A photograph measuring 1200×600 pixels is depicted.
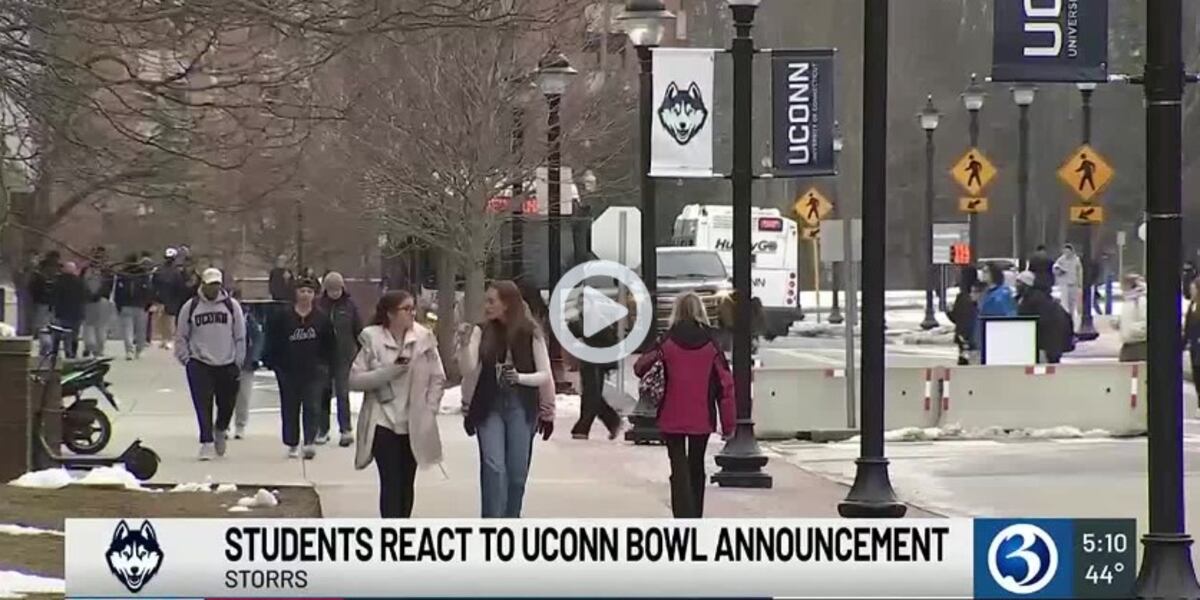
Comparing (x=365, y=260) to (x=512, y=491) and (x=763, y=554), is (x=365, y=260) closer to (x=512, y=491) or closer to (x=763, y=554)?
(x=512, y=491)

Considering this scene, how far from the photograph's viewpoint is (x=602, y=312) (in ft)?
88.3

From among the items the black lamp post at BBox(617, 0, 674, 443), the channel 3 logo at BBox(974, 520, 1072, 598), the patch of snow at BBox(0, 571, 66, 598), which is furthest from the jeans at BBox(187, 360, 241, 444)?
the channel 3 logo at BBox(974, 520, 1072, 598)

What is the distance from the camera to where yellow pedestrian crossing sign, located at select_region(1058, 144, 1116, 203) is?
30984mm

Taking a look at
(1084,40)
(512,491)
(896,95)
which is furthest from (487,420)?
(896,95)

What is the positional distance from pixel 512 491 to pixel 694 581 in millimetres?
4798

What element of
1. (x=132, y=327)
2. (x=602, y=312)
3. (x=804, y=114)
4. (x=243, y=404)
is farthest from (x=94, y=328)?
(x=804, y=114)

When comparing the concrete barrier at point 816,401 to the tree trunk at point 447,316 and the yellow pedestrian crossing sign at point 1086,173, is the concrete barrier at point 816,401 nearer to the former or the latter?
the tree trunk at point 447,316

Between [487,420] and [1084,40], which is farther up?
[1084,40]

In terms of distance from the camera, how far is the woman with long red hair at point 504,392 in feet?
38.5

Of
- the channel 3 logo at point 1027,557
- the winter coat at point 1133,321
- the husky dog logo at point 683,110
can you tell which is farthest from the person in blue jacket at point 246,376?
the winter coat at point 1133,321

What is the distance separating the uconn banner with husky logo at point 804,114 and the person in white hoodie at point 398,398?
6.75 meters

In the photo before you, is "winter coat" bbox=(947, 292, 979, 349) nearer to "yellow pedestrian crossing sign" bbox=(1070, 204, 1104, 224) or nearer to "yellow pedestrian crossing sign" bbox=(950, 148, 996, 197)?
"yellow pedestrian crossing sign" bbox=(950, 148, 996, 197)

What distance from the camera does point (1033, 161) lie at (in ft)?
185

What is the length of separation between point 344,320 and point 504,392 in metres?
8.02
